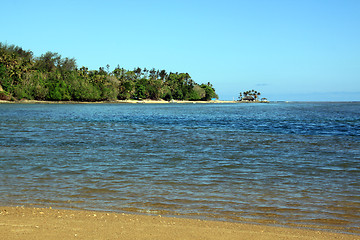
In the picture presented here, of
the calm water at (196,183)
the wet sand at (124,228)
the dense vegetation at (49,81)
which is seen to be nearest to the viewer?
the wet sand at (124,228)

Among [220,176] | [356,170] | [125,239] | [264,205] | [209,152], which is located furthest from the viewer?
[209,152]

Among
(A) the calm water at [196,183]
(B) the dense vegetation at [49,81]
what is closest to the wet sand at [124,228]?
(A) the calm water at [196,183]

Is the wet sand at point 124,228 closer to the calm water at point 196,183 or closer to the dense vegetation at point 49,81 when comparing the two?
the calm water at point 196,183

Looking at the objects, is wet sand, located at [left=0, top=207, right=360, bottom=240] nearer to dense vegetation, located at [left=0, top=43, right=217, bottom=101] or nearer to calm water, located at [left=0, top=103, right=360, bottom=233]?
calm water, located at [left=0, top=103, right=360, bottom=233]

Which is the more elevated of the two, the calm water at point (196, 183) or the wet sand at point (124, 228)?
the wet sand at point (124, 228)

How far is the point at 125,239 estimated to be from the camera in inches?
231

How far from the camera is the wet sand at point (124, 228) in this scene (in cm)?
607

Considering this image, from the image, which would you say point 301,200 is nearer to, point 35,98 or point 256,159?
point 256,159

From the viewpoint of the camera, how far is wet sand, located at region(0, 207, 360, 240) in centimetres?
607

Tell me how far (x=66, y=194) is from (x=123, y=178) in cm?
234

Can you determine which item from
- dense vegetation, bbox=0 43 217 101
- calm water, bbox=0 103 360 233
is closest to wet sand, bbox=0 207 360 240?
calm water, bbox=0 103 360 233

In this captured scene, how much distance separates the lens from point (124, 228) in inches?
255

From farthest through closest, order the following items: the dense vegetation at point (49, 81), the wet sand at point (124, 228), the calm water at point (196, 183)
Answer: the dense vegetation at point (49, 81) → the calm water at point (196, 183) → the wet sand at point (124, 228)

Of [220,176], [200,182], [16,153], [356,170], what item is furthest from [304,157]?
[16,153]
